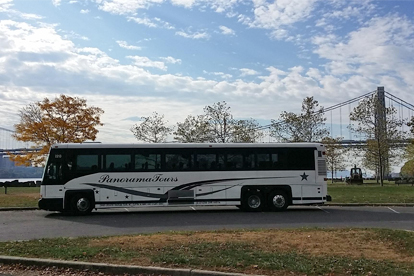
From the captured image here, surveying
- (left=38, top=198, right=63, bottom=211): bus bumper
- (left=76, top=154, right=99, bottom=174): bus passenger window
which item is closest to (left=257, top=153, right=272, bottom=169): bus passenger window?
(left=76, top=154, right=99, bottom=174): bus passenger window

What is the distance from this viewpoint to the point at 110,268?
7.46 m

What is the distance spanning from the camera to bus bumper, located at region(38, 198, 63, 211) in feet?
57.3

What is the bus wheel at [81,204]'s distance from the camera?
58.4 feet

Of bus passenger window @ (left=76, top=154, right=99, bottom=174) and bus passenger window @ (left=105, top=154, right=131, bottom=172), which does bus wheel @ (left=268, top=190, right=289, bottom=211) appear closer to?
bus passenger window @ (left=105, top=154, right=131, bottom=172)

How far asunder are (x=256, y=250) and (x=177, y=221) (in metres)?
7.09

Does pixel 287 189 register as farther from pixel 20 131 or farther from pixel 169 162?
pixel 20 131

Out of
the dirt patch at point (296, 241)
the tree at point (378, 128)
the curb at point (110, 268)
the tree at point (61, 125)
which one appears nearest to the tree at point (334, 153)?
the tree at point (378, 128)

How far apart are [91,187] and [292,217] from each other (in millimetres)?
7865

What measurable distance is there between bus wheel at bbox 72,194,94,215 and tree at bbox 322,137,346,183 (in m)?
34.7

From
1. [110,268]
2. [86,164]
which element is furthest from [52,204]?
[110,268]

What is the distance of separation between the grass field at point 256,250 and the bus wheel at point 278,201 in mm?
7410

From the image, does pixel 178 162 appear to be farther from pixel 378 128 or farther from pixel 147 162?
pixel 378 128

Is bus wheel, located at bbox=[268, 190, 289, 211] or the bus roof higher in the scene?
the bus roof

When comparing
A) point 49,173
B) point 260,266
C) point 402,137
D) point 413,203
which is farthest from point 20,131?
point 402,137
